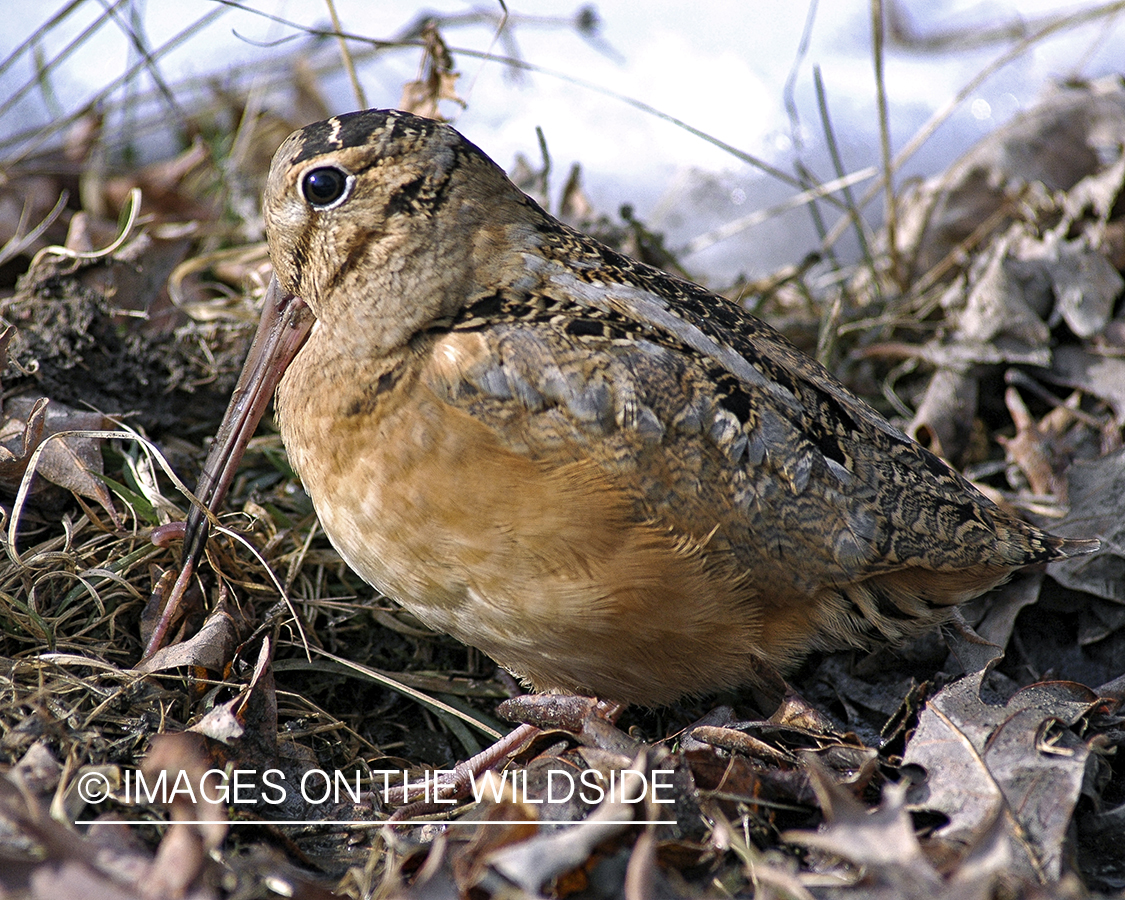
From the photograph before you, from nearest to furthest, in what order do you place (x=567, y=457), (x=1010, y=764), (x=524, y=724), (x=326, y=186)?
(x=1010, y=764), (x=567, y=457), (x=326, y=186), (x=524, y=724)

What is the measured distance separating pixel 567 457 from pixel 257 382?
3.02ft

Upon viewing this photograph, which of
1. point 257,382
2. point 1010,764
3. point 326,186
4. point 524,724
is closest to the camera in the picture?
point 1010,764

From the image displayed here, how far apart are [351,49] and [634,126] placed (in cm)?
150

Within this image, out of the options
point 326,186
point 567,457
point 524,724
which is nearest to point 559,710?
point 524,724

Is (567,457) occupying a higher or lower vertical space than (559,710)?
higher

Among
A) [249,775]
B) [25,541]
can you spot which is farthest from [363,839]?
[25,541]

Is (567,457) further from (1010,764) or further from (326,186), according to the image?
(1010,764)

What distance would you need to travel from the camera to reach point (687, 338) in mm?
2201

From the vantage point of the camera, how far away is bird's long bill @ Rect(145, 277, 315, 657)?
2.46 m

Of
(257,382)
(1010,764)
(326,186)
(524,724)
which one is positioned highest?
(326,186)

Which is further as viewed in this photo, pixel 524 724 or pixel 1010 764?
pixel 524 724

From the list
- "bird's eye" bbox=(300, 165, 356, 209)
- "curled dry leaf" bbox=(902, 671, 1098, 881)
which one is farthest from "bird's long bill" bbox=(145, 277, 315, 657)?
"curled dry leaf" bbox=(902, 671, 1098, 881)

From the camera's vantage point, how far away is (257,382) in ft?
8.18

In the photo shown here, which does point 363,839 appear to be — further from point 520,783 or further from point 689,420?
point 689,420
